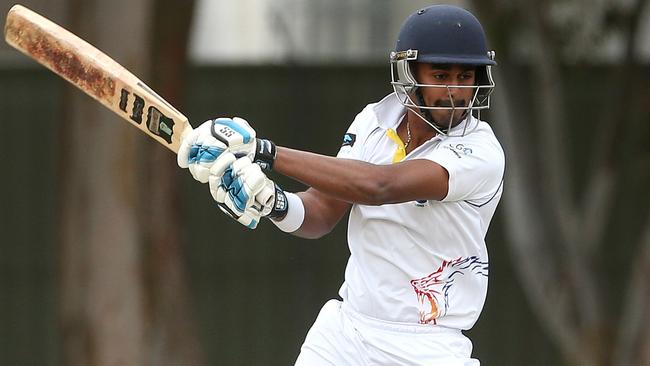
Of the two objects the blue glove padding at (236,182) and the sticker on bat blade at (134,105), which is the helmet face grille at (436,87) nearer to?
the blue glove padding at (236,182)

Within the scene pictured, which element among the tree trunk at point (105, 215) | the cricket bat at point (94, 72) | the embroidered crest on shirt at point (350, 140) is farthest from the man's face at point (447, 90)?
the tree trunk at point (105, 215)

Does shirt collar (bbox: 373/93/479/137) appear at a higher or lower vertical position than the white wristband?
higher

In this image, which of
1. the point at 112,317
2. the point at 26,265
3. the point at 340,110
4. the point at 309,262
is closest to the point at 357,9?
the point at 340,110

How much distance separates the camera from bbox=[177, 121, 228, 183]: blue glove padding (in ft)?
13.3

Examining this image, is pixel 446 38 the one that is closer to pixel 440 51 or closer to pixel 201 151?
pixel 440 51

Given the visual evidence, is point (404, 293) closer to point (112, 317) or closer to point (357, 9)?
point (112, 317)

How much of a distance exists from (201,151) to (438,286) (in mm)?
900

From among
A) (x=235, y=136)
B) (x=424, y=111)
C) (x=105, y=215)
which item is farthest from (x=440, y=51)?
(x=105, y=215)

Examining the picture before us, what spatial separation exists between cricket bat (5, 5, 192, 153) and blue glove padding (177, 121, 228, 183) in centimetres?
16

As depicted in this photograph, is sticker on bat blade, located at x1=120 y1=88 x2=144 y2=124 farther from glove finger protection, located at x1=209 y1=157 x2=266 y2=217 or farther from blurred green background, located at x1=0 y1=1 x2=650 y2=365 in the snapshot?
blurred green background, located at x1=0 y1=1 x2=650 y2=365

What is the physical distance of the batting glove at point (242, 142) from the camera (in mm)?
4055

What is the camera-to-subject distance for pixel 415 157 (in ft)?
14.4

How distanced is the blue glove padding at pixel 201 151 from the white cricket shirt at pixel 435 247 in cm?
62

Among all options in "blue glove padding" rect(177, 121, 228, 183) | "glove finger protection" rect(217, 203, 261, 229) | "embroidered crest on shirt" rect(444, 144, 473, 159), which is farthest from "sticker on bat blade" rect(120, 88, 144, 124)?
"embroidered crest on shirt" rect(444, 144, 473, 159)
